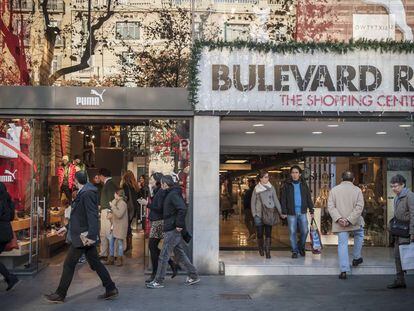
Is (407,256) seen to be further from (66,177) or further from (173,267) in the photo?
(66,177)

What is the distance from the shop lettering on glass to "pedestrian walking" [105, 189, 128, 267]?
2.78 metres

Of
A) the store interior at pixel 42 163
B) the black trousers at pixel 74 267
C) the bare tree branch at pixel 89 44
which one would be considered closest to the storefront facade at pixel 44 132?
the store interior at pixel 42 163

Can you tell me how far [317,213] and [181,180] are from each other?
415 cm

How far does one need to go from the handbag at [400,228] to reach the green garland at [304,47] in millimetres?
3289

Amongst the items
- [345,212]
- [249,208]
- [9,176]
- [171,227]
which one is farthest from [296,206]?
[9,176]

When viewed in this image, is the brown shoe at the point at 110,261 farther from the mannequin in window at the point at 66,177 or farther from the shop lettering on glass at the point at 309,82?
the shop lettering on glass at the point at 309,82

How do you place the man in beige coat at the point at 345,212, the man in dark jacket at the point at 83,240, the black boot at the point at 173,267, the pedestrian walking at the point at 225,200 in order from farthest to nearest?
the pedestrian walking at the point at 225,200, the man in beige coat at the point at 345,212, the black boot at the point at 173,267, the man in dark jacket at the point at 83,240

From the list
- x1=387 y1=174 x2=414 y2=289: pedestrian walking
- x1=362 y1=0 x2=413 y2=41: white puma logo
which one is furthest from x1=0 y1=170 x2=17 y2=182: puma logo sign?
x1=362 y1=0 x2=413 y2=41: white puma logo

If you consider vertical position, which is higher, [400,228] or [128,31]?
[128,31]

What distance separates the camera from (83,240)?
795 centimetres

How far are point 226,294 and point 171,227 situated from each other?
50.6 inches

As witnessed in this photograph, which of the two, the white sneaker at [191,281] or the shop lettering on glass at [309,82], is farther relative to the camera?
the shop lettering on glass at [309,82]

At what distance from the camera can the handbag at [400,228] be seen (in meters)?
8.95

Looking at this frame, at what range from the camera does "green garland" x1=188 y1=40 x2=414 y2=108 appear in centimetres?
1054
